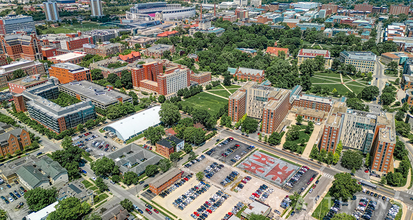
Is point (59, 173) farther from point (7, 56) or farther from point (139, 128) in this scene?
point (7, 56)

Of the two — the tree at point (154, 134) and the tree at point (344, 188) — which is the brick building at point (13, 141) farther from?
the tree at point (344, 188)

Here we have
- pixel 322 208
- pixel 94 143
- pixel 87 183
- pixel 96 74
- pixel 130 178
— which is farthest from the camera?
pixel 96 74

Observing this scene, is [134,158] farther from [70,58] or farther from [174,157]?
[70,58]

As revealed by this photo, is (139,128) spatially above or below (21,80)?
below

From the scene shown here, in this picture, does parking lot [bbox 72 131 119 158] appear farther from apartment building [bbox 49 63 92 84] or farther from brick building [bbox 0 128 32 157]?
apartment building [bbox 49 63 92 84]

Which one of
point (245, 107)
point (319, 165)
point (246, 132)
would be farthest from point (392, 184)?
point (245, 107)

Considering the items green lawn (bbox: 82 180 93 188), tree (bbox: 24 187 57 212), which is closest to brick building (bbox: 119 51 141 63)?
green lawn (bbox: 82 180 93 188)

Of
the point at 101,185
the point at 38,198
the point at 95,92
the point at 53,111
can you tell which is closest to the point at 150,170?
the point at 101,185
